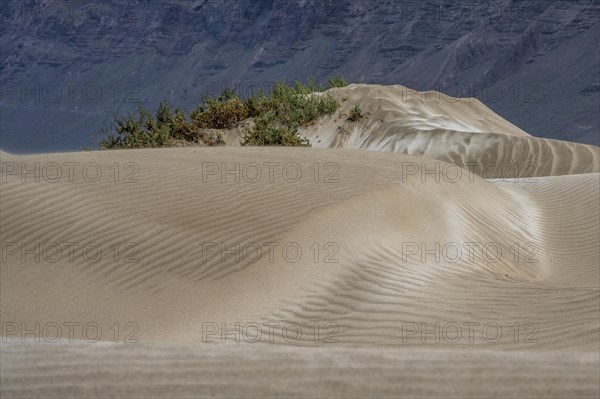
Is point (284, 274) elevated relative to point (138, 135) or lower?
lower

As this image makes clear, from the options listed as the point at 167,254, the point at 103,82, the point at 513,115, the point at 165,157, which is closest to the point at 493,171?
the point at 165,157

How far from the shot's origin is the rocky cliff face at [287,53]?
228 ft

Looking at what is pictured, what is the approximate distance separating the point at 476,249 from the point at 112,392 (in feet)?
19.9

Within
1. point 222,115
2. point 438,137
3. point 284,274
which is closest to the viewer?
point 284,274

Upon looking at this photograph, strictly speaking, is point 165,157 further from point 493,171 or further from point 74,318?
point 493,171

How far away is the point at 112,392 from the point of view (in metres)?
2.37

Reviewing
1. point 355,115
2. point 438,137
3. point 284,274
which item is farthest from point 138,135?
point 284,274

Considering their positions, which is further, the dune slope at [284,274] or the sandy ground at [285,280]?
the dune slope at [284,274]

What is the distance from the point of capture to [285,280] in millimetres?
6320

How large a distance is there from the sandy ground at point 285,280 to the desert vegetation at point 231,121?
762cm

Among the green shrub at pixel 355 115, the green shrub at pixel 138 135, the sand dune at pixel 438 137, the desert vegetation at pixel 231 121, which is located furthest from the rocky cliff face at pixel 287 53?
the green shrub at pixel 355 115

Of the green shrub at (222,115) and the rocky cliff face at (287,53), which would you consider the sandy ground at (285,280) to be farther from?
the rocky cliff face at (287,53)

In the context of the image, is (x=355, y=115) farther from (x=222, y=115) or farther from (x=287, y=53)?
(x=287, y=53)

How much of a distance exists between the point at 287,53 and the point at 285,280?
97015mm
